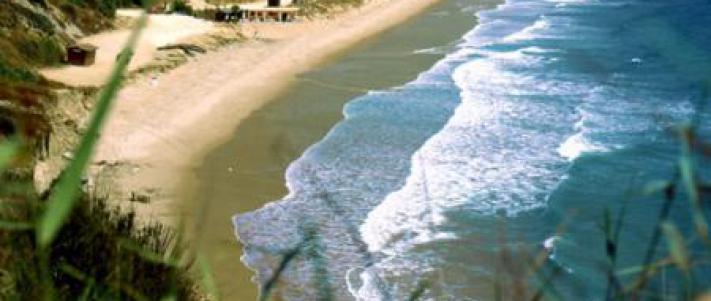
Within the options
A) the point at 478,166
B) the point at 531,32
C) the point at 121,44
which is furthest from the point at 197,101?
the point at 531,32

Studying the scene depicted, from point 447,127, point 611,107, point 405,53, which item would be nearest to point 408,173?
point 447,127

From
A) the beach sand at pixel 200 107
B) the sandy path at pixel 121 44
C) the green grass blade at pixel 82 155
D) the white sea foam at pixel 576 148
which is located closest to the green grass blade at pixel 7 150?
the green grass blade at pixel 82 155

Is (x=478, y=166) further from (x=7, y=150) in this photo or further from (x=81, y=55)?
(x=7, y=150)

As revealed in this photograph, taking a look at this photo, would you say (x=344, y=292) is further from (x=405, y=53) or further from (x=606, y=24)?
(x=606, y=24)

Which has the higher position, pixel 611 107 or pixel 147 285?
pixel 147 285

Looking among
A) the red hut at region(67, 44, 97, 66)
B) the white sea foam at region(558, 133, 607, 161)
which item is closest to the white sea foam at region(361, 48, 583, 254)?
the white sea foam at region(558, 133, 607, 161)

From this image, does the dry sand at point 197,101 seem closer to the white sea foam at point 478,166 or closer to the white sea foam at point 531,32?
the white sea foam at point 478,166

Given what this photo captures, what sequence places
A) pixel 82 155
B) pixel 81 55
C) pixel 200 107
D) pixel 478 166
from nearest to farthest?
pixel 82 155 < pixel 478 166 < pixel 200 107 < pixel 81 55

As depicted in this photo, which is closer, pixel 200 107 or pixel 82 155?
pixel 82 155
